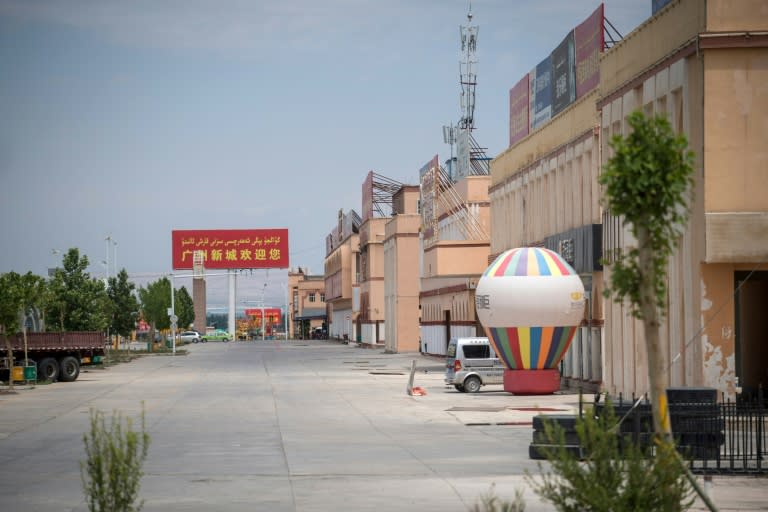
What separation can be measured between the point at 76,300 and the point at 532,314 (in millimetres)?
37390

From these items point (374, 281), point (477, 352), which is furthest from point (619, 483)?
point (374, 281)

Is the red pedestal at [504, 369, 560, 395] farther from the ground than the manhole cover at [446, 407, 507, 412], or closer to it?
farther from the ground

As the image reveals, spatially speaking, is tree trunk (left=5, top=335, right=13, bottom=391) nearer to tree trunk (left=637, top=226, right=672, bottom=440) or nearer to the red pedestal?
the red pedestal

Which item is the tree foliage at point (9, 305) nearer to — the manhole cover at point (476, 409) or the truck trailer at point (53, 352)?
the truck trailer at point (53, 352)

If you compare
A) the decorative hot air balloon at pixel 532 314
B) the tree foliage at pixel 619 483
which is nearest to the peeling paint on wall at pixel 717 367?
the decorative hot air balloon at pixel 532 314

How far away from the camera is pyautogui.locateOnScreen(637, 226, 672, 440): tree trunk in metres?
10.1

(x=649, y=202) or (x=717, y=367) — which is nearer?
(x=649, y=202)

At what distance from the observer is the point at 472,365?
41938 mm

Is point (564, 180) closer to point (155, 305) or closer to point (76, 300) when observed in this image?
point (76, 300)

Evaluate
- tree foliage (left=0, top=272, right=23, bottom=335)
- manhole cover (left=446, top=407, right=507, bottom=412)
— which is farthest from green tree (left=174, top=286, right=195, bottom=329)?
manhole cover (left=446, top=407, right=507, bottom=412)

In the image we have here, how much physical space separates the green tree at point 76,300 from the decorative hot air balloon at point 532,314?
3515 cm

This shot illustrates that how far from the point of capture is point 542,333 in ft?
125

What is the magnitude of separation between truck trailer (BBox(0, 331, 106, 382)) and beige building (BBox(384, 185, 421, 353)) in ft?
125

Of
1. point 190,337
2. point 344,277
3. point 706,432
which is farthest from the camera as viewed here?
point 190,337
